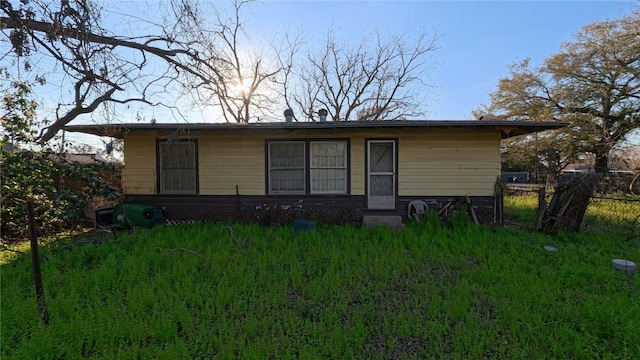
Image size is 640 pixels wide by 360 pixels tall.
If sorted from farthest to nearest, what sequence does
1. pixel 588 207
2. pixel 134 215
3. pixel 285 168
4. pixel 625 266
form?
1. pixel 285 168
2. pixel 134 215
3. pixel 588 207
4. pixel 625 266

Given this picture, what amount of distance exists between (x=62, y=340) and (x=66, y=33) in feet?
14.2

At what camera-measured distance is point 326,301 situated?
327cm

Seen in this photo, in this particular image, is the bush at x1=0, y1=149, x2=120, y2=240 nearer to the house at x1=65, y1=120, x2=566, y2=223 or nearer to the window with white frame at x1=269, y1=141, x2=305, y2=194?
the house at x1=65, y1=120, x2=566, y2=223

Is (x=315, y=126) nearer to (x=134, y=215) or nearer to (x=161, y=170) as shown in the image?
(x=161, y=170)

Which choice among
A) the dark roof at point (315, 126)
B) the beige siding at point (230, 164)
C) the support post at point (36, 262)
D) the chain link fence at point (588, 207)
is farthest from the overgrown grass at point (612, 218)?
the support post at point (36, 262)

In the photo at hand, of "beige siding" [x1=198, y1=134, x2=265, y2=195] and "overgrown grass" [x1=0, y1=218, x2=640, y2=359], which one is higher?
"beige siding" [x1=198, y1=134, x2=265, y2=195]

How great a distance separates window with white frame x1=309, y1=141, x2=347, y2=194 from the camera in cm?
722

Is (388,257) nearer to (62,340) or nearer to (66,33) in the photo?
(62,340)

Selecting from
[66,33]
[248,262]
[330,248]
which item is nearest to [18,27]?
[66,33]

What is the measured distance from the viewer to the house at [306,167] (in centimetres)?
682

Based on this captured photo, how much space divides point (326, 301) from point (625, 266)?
433cm

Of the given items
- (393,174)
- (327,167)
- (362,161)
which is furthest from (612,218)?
(327,167)

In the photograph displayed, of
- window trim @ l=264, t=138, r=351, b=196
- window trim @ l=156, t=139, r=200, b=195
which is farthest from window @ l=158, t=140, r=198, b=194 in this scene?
window trim @ l=264, t=138, r=351, b=196

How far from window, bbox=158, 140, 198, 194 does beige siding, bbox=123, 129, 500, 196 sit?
0.18 meters
